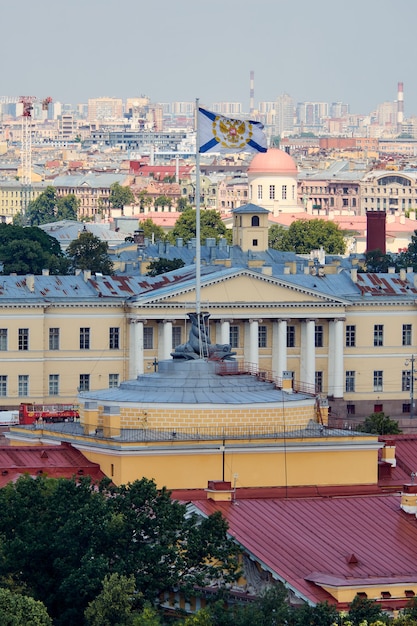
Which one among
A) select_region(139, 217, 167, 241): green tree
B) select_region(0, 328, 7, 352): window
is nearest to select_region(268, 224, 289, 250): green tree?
select_region(139, 217, 167, 241): green tree

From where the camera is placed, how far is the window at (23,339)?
95250 mm

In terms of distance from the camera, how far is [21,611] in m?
39.1

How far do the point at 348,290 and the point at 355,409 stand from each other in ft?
15.6

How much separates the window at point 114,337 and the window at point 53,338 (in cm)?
188

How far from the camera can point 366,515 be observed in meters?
45.4

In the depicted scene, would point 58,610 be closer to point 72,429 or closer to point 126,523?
point 126,523

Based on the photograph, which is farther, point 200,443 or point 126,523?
point 200,443

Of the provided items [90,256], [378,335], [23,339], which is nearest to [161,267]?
[378,335]

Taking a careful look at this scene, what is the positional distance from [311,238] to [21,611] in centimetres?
13069

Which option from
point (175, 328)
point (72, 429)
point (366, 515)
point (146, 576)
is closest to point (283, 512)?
point (366, 515)

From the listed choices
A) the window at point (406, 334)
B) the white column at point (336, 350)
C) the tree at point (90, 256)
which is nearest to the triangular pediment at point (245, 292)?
the white column at point (336, 350)

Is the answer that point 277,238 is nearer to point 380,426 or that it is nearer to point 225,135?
point 380,426

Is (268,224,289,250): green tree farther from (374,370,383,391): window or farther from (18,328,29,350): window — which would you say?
(18,328,29,350): window

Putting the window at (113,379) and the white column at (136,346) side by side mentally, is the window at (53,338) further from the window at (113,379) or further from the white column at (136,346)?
the white column at (136,346)
